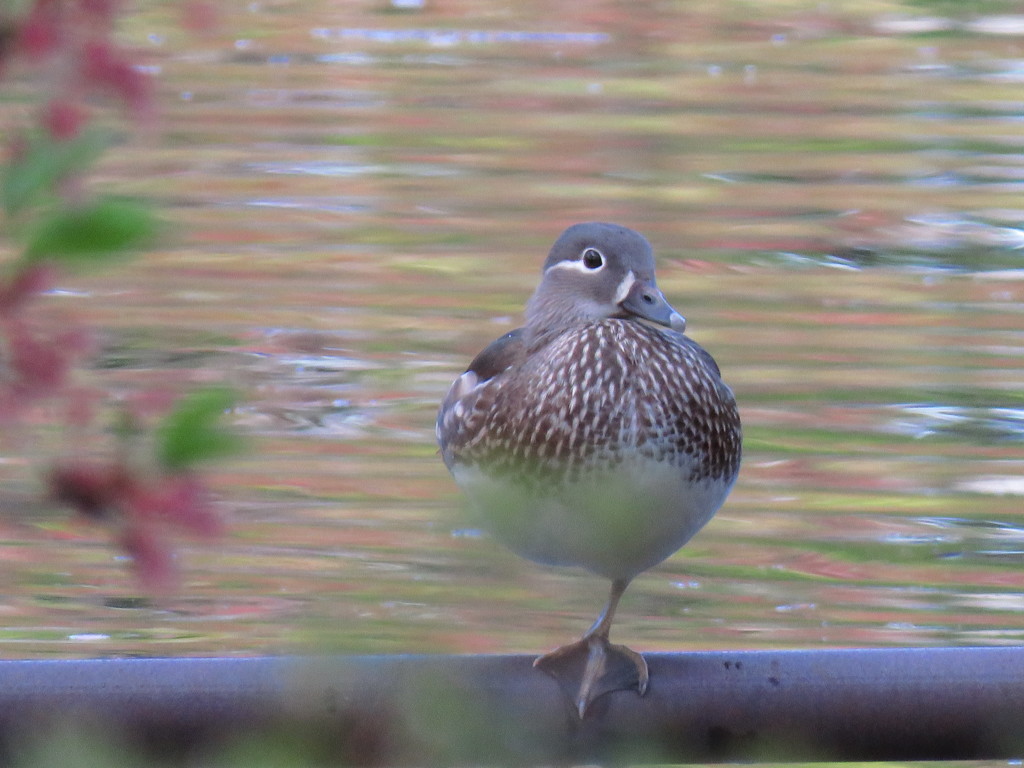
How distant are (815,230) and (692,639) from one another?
5.23 ft

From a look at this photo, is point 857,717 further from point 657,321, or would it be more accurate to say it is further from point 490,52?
point 490,52

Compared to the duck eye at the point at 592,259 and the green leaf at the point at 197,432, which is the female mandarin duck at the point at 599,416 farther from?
the green leaf at the point at 197,432

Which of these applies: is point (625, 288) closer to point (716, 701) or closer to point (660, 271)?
point (716, 701)

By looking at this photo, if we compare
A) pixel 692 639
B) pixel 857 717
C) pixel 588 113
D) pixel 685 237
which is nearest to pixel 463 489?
pixel 857 717

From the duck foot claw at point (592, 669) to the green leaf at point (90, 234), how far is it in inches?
30.9

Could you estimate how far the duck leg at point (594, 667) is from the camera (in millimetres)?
1113

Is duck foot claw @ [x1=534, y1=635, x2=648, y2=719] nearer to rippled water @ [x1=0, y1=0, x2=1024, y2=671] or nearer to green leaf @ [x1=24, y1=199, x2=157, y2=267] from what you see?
rippled water @ [x1=0, y1=0, x2=1024, y2=671]

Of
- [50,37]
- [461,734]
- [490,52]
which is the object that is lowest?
[490,52]

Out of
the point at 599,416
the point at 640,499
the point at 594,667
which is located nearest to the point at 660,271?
the point at 599,416

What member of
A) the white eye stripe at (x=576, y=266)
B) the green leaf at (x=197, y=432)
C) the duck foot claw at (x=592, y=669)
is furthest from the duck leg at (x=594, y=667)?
the green leaf at (x=197, y=432)

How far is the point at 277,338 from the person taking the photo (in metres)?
2.99

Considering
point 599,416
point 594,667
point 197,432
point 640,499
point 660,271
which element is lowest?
point 660,271

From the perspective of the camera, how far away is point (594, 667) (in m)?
1.23

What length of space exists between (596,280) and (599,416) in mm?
210
